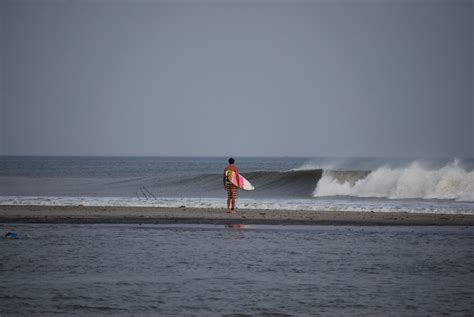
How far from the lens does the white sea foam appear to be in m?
30.1

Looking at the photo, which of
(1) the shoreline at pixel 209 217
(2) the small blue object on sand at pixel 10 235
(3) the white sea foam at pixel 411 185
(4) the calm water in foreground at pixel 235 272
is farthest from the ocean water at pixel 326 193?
(2) the small blue object on sand at pixel 10 235

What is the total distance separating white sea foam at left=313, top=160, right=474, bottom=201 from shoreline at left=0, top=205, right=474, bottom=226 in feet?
30.8

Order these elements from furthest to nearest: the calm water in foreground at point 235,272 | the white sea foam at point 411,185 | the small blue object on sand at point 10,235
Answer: the white sea foam at point 411,185
the small blue object on sand at point 10,235
the calm water in foreground at point 235,272

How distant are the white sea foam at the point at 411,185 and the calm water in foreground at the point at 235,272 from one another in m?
14.1

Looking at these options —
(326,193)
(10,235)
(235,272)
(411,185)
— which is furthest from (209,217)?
(411,185)

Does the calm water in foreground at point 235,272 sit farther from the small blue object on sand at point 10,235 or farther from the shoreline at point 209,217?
the shoreline at point 209,217

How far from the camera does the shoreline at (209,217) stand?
61.8 feet

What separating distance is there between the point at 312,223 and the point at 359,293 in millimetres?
8938

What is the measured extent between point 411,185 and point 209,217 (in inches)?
597

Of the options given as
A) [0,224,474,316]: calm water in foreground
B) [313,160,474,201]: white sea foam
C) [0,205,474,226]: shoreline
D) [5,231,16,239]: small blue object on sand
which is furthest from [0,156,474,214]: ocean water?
[5,231,16,239]: small blue object on sand

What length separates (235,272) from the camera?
11234 mm

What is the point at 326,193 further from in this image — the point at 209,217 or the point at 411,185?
the point at 209,217

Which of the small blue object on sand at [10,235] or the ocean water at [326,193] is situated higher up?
the ocean water at [326,193]

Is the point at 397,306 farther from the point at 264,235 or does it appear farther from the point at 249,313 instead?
the point at 264,235
